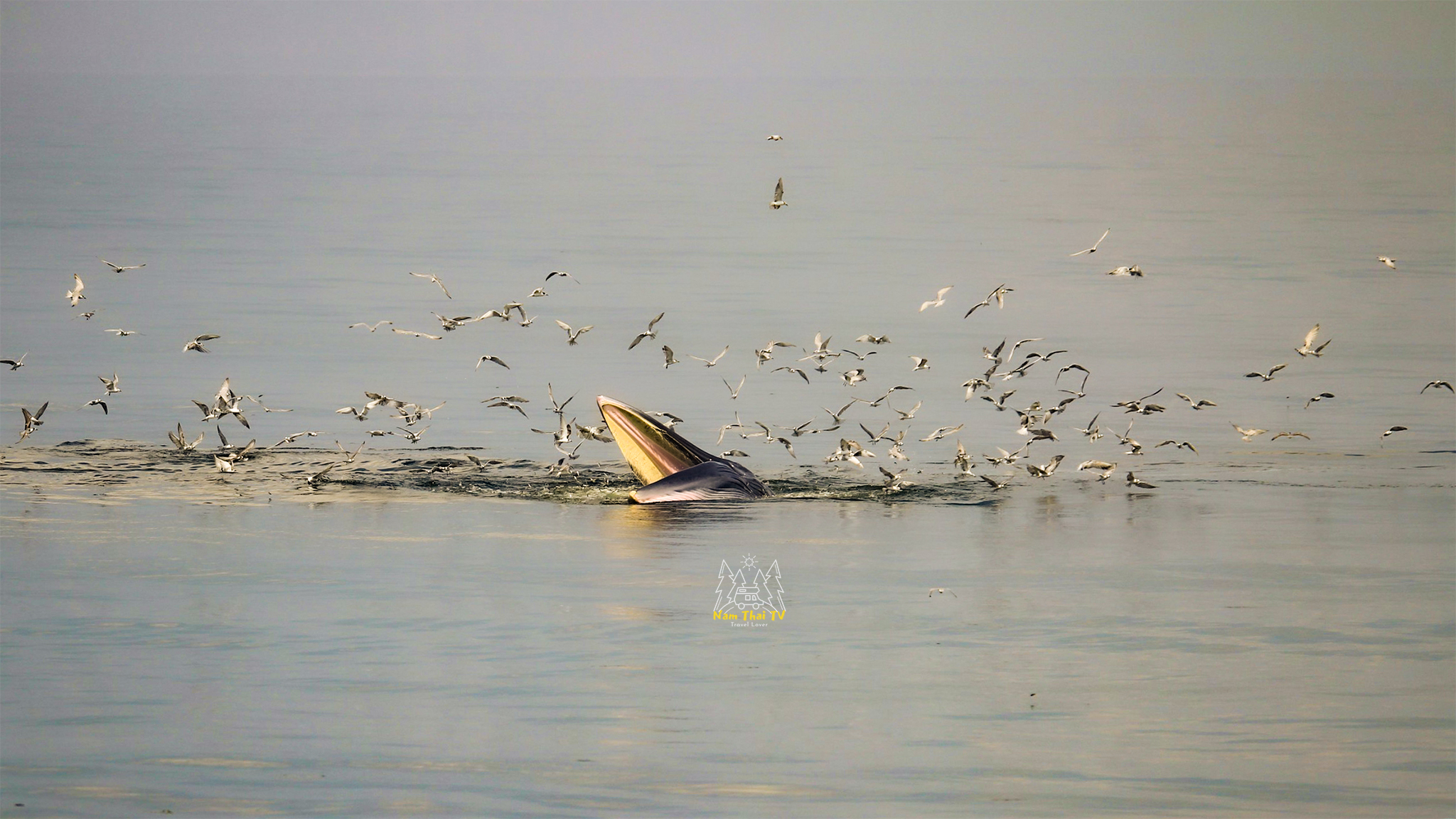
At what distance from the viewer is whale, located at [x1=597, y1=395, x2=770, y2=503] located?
2986 centimetres

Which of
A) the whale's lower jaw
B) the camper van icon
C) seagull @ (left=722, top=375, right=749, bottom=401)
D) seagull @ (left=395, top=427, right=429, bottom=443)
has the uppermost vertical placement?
seagull @ (left=722, top=375, right=749, bottom=401)

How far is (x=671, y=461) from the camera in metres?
30.2

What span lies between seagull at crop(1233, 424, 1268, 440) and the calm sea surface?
0.21m

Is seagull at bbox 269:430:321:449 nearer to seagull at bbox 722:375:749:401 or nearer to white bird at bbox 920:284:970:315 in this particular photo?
seagull at bbox 722:375:749:401

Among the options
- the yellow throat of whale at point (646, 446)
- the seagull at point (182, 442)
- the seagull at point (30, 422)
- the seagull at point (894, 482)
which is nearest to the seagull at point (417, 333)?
the seagull at point (182, 442)

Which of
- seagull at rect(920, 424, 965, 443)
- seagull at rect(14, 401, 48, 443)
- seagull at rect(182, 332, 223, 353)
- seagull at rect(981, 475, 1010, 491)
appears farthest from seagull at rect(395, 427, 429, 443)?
seagull at rect(981, 475, 1010, 491)

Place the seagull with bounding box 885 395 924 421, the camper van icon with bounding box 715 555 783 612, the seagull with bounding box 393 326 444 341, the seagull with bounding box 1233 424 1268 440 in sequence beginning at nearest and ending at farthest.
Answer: the camper van icon with bounding box 715 555 783 612
the seagull with bounding box 1233 424 1268 440
the seagull with bounding box 885 395 924 421
the seagull with bounding box 393 326 444 341

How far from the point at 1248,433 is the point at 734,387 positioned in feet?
41.6

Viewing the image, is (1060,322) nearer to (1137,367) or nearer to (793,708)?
(1137,367)

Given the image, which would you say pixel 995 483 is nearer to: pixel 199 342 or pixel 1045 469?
pixel 1045 469

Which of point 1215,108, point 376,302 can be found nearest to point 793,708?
point 376,302

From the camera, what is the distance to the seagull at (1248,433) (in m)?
32.7

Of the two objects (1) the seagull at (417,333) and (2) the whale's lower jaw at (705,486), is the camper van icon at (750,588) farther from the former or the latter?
(1) the seagull at (417,333)

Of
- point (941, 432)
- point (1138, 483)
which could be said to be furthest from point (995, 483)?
point (941, 432)
